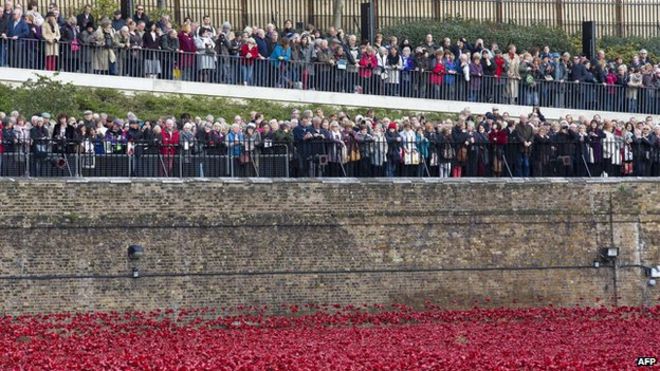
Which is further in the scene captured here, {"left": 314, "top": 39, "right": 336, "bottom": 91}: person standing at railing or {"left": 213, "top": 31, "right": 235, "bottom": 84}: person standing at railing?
{"left": 314, "top": 39, "right": 336, "bottom": 91}: person standing at railing

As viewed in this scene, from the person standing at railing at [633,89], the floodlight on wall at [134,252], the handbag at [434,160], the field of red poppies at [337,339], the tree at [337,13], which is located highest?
the tree at [337,13]

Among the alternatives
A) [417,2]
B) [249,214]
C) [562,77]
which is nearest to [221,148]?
[249,214]

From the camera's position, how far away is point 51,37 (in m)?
40.8

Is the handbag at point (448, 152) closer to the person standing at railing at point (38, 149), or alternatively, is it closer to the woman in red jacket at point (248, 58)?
the woman in red jacket at point (248, 58)

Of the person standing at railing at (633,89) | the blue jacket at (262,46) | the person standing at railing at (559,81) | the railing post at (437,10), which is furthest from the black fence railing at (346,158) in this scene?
the railing post at (437,10)

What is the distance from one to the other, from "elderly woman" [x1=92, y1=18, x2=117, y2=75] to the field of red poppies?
8.75m

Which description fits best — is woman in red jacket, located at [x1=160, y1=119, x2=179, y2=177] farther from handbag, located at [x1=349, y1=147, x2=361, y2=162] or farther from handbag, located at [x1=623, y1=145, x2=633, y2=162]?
handbag, located at [x1=623, y1=145, x2=633, y2=162]

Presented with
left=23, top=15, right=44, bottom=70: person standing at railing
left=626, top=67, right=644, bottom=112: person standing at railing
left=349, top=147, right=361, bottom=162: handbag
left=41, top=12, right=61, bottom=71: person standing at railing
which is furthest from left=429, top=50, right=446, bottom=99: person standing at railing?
left=23, top=15, right=44, bottom=70: person standing at railing

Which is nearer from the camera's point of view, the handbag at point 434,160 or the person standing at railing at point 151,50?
the handbag at point 434,160

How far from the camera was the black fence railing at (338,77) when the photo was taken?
137ft

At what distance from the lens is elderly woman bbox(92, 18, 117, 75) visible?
41.6 meters

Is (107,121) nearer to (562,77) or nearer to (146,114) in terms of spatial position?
(146,114)

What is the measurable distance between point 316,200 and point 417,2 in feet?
66.3

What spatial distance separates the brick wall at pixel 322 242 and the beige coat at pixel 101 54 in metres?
7.02
